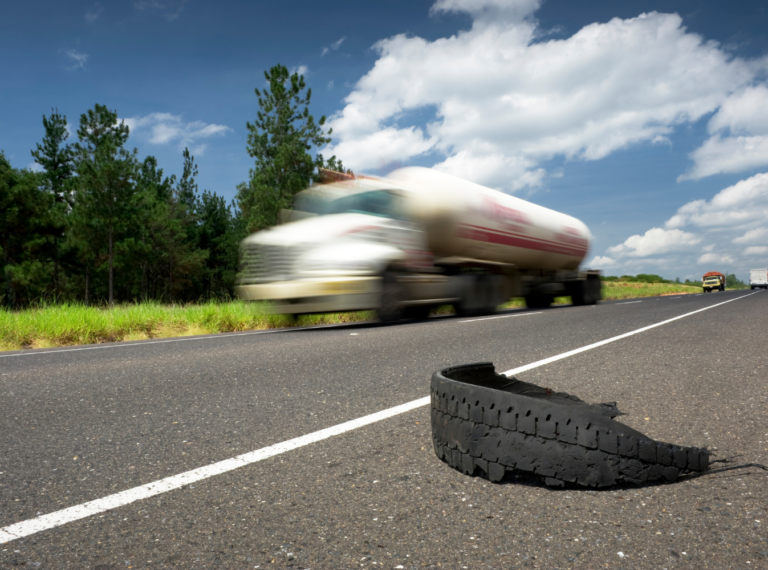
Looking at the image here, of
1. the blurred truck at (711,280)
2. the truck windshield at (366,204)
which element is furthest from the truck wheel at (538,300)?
the blurred truck at (711,280)

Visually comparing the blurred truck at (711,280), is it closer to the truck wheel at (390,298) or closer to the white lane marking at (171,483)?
the truck wheel at (390,298)

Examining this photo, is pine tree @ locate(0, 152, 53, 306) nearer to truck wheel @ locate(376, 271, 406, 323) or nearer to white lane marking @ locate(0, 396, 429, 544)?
truck wheel @ locate(376, 271, 406, 323)

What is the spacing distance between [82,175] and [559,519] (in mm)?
39522

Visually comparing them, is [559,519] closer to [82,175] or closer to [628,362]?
[628,362]

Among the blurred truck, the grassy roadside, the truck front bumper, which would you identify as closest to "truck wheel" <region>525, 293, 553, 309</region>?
the grassy roadside

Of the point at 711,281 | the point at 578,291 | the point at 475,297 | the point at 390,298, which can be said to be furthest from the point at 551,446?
the point at 711,281

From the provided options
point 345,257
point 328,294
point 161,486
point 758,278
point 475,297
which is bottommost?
point 161,486

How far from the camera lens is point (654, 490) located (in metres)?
2.25

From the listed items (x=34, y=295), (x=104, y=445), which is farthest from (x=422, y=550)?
(x=34, y=295)

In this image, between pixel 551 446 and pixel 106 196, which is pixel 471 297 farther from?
pixel 106 196

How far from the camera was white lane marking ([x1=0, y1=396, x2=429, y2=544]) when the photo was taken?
205 centimetres

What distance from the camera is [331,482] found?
8.00ft

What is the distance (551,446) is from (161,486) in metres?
1.65

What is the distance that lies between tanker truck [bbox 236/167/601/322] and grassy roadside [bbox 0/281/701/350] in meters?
0.65
